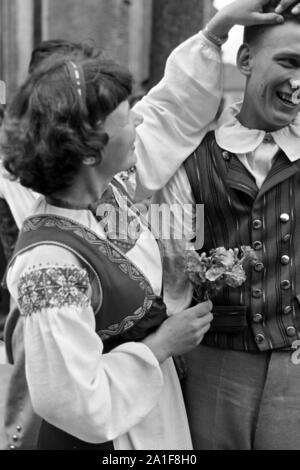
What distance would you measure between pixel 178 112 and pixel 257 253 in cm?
43

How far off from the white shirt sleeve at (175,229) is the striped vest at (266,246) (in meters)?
0.09

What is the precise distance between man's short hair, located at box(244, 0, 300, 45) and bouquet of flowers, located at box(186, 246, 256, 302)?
1.91 feet

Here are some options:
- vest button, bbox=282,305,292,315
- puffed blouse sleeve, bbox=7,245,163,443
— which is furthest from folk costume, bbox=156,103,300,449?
puffed blouse sleeve, bbox=7,245,163,443

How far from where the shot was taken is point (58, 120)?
51.5 inches

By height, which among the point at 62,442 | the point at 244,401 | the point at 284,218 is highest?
the point at 284,218

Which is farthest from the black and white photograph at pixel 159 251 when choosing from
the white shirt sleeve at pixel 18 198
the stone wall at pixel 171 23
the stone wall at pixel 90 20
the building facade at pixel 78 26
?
the stone wall at pixel 90 20

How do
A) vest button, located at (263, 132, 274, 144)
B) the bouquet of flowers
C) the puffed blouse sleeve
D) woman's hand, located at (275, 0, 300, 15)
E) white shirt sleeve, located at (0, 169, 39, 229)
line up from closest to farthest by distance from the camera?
the puffed blouse sleeve
the bouquet of flowers
woman's hand, located at (275, 0, 300, 15)
vest button, located at (263, 132, 274, 144)
white shirt sleeve, located at (0, 169, 39, 229)

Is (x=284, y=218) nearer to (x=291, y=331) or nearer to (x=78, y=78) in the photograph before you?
(x=291, y=331)

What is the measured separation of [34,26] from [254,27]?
337 inches

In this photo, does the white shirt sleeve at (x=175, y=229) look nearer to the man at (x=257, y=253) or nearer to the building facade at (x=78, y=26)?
the man at (x=257, y=253)

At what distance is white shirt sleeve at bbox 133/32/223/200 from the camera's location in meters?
1.80

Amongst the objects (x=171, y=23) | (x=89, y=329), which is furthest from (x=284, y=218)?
(x=171, y=23)

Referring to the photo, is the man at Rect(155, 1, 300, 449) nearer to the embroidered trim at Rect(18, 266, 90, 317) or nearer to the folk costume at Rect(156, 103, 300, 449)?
the folk costume at Rect(156, 103, 300, 449)
